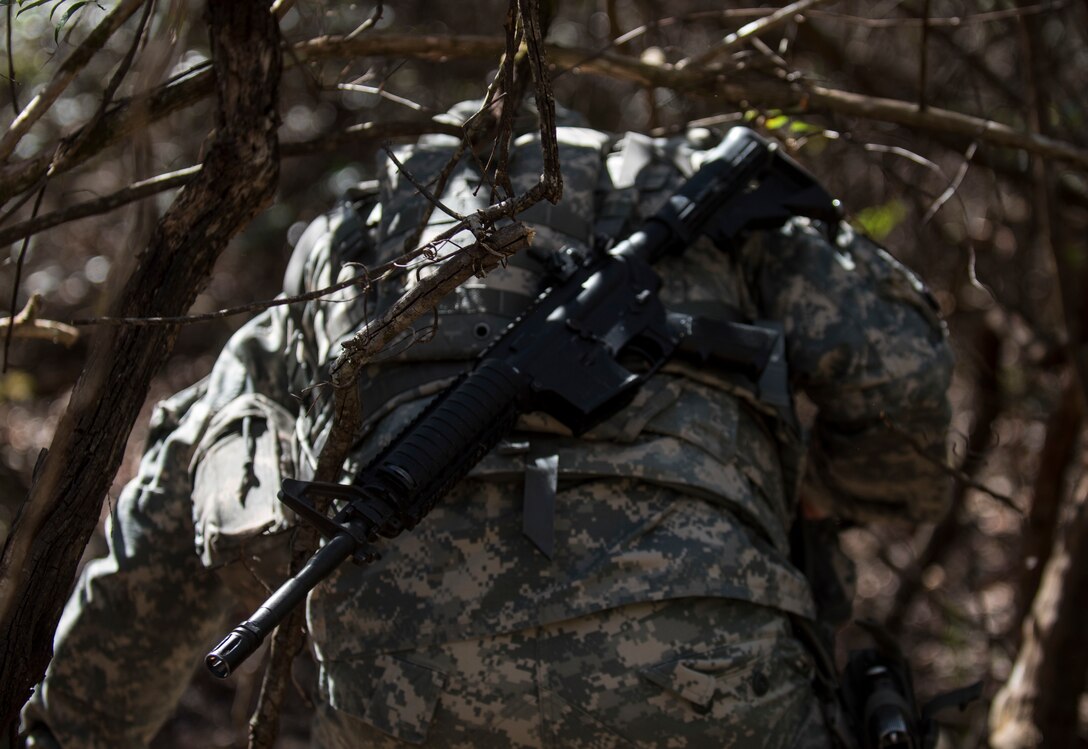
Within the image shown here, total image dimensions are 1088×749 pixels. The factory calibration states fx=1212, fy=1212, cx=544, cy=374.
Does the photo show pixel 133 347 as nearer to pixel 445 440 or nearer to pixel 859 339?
pixel 445 440

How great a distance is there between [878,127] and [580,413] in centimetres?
226

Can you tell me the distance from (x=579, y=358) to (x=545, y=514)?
0.30m

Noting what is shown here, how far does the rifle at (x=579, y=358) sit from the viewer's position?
185 cm

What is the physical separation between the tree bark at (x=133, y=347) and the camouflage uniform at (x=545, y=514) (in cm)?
28

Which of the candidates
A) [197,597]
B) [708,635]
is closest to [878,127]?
[708,635]

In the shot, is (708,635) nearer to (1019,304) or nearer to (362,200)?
(362,200)

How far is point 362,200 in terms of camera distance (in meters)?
2.72

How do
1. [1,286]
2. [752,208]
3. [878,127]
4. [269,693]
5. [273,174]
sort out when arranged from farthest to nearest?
[1,286]
[878,127]
[752,208]
[269,693]
[273,174]

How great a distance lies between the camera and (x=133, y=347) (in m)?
1.90

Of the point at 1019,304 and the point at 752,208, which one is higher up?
the point at 752,208

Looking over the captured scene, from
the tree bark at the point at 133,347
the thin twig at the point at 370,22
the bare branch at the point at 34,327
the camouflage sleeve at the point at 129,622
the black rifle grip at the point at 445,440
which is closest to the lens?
the tree bark at the point at 133,347

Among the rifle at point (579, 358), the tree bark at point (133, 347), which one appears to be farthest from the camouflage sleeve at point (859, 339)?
the tree bark at point (133, 347)

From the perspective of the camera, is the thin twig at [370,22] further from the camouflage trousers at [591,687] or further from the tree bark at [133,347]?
the camouflage trousers at [591,687]

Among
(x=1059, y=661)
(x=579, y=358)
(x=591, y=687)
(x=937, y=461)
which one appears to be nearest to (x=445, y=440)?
(x=579, y=358)
